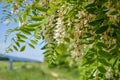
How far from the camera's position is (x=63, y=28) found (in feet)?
3.75

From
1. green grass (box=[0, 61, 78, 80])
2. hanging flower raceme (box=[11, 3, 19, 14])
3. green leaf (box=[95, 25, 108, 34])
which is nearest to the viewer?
green leaf (box=[95, 25, 108, 34])

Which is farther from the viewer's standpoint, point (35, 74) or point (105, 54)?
point (35, 74)

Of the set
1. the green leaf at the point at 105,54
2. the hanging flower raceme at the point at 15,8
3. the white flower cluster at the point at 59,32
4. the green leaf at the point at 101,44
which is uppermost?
the hanging flower raceme at the point at 15,8

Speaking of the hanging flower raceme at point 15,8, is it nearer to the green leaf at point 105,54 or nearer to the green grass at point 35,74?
the green leaf at point 105,54

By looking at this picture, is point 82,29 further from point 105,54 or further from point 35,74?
point 35,74

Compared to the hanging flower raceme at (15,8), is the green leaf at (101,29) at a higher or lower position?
lower

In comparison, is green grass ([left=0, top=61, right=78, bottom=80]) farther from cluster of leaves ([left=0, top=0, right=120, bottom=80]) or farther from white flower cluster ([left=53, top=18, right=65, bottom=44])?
white flower cluster ([left=53, top=18, right=65, bottom=44])

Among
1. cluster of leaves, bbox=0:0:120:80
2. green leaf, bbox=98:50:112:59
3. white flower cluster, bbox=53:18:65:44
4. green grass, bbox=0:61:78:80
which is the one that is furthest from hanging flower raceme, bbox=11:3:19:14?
green grass, bbox=0:61:78:80

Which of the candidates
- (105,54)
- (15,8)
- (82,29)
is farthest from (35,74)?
(105,54)

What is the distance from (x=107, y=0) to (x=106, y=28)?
3.2 inches

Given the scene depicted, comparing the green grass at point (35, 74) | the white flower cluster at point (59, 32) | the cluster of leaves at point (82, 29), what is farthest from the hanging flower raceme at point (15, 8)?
the green grass at point (35, 74)

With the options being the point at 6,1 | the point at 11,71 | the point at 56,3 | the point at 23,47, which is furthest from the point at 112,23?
the point at 11,71

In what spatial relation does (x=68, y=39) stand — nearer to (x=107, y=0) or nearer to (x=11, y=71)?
(x=107, y=0)

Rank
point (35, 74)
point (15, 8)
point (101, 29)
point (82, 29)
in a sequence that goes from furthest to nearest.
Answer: point (35, 74), point (15, 8), point (82, 29), point (101, 29)
